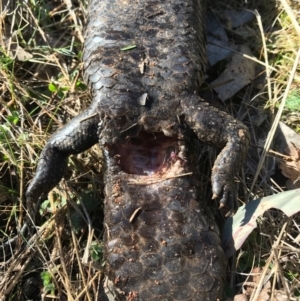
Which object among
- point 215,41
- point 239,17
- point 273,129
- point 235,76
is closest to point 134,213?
point 273,129

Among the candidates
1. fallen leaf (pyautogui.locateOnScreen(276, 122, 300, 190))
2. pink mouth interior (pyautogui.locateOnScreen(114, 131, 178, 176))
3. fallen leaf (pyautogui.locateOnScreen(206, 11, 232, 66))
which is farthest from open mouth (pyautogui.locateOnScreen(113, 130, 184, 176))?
fallen leaf (pyautogui.locateOnScreen(206, 11, 232, 66))

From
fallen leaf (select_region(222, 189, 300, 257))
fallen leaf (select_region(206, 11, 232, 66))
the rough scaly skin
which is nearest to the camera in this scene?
the rough scaly skin

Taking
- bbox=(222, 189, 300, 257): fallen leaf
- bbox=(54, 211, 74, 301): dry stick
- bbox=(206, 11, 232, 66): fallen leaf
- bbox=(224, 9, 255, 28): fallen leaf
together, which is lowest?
bbox=(54, 211, 74, 301): dry stick

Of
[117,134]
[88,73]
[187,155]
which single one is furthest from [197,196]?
[88,73]

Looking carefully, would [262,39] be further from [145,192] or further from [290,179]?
[145,192]

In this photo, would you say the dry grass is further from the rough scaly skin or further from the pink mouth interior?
the pink mouth interior
